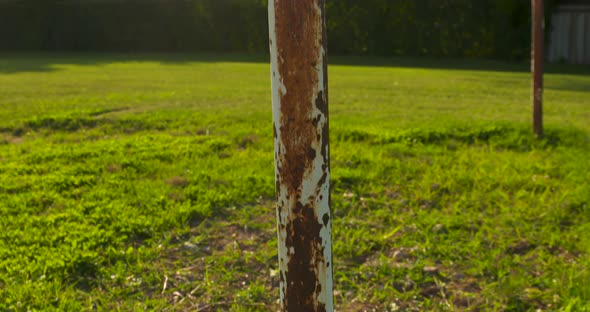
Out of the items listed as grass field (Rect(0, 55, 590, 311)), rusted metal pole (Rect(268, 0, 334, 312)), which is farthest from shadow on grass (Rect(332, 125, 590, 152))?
rusted metal pole (Rect(268, 0, 334, 312))

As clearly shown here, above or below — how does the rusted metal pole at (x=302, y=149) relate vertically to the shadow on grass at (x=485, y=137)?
above

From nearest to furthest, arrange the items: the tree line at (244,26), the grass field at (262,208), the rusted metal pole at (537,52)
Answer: the grass field at (262,208) → the rusted metal pole at (537,52) → the tree line at (244,26)

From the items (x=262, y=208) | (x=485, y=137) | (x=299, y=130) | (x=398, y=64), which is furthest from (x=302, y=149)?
(x=398, y=64)

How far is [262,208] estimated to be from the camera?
4.11m

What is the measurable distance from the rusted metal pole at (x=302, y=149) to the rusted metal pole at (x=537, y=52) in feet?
14.1

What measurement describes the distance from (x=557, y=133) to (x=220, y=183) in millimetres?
3220

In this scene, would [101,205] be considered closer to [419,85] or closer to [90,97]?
[90,97]

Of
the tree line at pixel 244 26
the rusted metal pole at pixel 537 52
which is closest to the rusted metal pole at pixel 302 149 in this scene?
the rusted metal pole at pixel 537 52

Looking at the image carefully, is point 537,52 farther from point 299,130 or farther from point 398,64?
point 398,64

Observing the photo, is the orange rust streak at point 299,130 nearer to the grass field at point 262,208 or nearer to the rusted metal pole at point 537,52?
the grass field at point 262,208

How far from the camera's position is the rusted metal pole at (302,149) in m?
1.33

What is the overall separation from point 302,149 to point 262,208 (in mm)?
2778

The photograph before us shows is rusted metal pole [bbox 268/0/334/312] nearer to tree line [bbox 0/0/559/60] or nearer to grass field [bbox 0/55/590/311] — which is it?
grass field [bbox 0/55/590/311]

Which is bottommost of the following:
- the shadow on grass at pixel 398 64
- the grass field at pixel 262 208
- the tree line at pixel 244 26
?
the grass field at pixel 262 208
